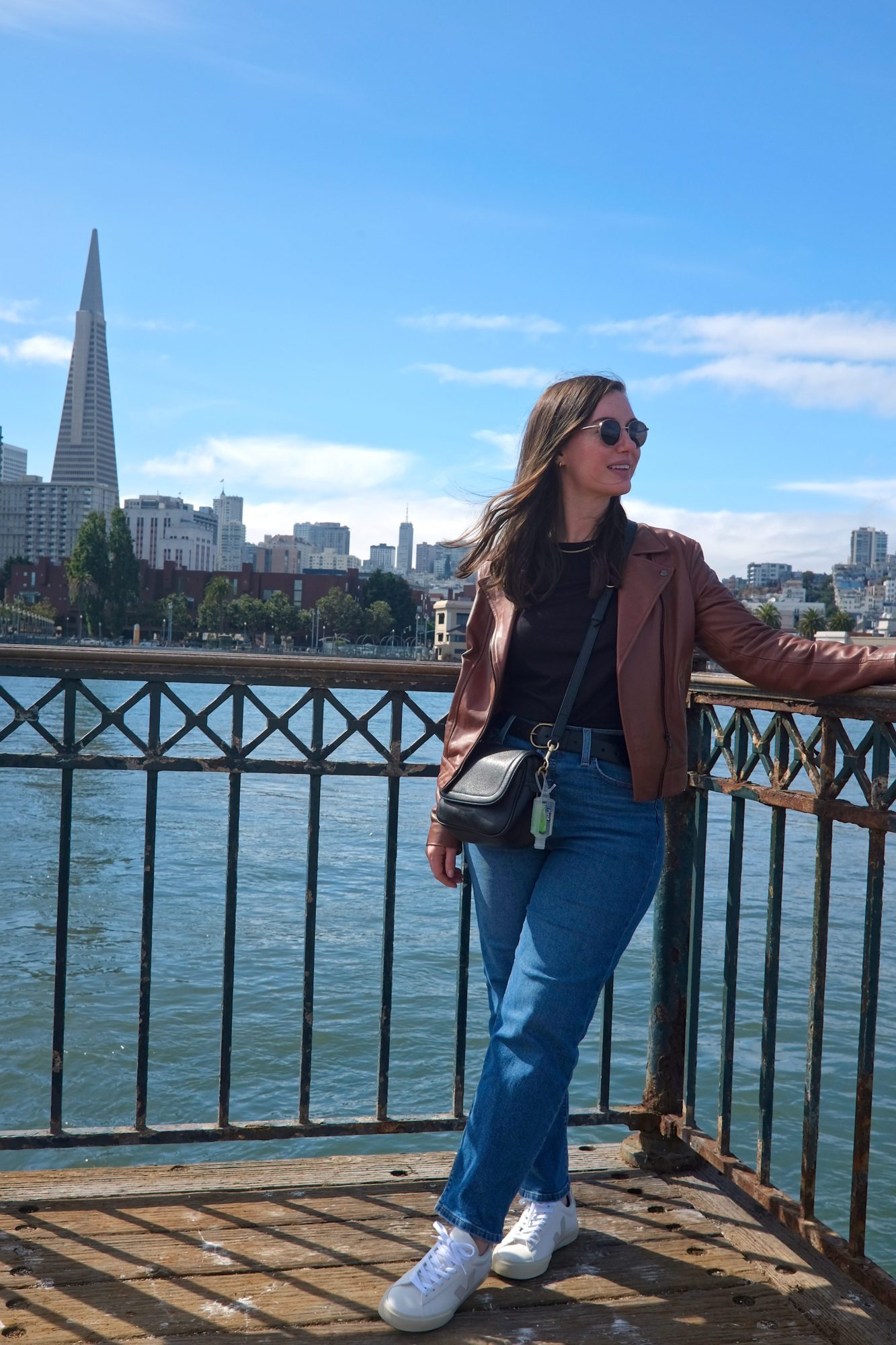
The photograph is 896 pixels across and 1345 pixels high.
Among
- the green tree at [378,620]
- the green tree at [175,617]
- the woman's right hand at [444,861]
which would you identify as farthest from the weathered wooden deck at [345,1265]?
A: the green tree at [378,620]

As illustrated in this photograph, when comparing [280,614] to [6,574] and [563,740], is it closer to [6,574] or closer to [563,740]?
[6,574]

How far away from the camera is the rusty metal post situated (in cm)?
284

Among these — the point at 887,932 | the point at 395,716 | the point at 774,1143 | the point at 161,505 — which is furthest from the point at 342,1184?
the point at 161,505

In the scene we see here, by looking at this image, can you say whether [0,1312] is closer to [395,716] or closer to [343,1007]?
[395,716]

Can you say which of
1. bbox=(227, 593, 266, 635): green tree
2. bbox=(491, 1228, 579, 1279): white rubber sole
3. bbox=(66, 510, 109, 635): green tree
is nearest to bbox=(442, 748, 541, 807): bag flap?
bbox=(491, 1228, 579, 1279): white rubber sole

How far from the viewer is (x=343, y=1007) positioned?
748cm

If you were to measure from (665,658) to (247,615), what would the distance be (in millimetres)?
106460

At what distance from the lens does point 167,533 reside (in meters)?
159

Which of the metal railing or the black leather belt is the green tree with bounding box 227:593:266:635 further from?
the black leather belt

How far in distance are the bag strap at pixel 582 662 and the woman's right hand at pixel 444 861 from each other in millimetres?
354

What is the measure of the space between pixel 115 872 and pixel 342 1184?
1075cm

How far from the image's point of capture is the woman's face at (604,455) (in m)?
2.26

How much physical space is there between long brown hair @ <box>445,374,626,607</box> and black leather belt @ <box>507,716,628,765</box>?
0.84 ft

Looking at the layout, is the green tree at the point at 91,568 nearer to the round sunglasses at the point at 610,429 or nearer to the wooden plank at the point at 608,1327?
the round sunglasses at the point at 610,429
